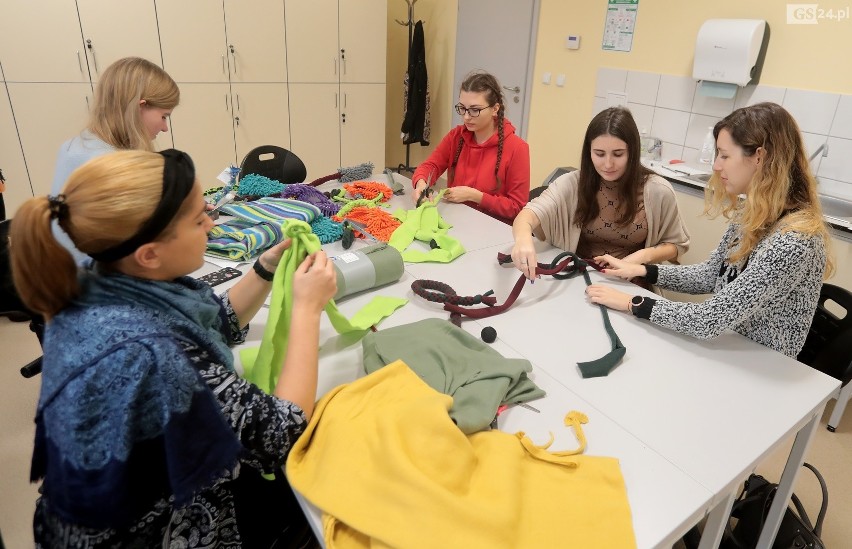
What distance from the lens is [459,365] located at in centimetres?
121

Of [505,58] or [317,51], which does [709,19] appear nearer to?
[505,58]

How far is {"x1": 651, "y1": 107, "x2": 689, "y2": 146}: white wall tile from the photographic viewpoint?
10.7 feet

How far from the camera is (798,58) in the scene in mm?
2699

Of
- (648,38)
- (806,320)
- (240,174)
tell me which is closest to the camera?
(806,320)

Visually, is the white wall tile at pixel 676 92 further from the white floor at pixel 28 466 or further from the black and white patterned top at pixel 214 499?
the black and white patterned top at pixel 214 499

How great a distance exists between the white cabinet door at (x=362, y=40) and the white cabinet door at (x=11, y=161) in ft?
7.51

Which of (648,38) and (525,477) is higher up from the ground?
(648,38)

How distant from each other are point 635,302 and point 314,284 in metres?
0.94

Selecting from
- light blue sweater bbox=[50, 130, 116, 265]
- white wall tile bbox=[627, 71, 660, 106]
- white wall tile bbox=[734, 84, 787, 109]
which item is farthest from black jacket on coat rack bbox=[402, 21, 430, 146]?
light blue sweater bbox=[50, 130, 116, 265]

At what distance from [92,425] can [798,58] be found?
11.0 ft

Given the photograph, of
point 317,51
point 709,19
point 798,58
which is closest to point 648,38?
point 709,19

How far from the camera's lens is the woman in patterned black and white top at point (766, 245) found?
1.33 meters

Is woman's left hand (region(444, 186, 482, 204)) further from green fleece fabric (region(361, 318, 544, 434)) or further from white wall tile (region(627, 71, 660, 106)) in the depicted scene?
white wall tile (region(627, 71, 660, 106))

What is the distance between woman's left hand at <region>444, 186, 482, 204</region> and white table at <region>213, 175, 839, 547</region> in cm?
78
